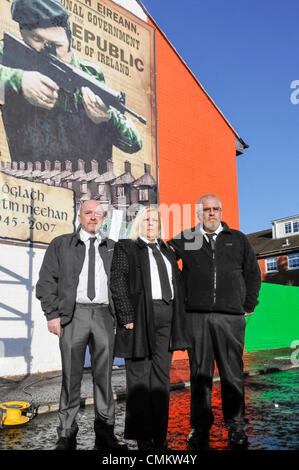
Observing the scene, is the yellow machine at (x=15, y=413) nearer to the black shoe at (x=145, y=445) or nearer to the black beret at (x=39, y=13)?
the black shoe at (x=145, y=445)

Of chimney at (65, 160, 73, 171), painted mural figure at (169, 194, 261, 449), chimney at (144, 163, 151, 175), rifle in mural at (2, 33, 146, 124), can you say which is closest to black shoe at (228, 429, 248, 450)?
painted mural figure at (169, 194, 261, 449)

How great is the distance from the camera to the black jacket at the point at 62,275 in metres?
4.14

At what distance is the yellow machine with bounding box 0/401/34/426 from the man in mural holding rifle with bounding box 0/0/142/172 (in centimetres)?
598

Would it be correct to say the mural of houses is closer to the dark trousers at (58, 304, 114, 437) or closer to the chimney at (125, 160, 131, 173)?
the chimney at (125, 160, 131, 173)

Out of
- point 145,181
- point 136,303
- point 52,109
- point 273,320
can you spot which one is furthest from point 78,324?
point 273,320

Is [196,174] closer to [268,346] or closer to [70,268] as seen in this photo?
[268,346]

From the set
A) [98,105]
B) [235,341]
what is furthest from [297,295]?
[235,341]

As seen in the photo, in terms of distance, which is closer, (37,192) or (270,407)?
(270,407)

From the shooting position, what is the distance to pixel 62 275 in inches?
168

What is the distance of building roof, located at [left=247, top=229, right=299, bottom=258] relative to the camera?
3356 centimetres

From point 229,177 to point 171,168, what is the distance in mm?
2809

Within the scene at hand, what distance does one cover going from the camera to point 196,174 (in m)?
14.4

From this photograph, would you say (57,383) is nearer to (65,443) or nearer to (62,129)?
(65,443)

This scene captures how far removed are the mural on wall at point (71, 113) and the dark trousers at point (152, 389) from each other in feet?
22.0
